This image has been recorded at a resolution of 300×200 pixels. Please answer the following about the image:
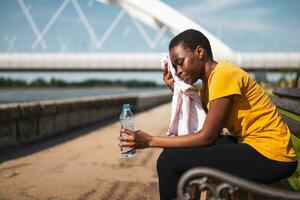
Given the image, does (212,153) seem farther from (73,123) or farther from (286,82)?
(286,82)

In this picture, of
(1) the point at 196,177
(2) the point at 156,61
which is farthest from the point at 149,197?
(2) the point at 156,61

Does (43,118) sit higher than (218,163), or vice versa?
(218,163)

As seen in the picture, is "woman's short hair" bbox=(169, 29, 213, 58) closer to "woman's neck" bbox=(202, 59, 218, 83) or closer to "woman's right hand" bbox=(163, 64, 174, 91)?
"woman's neck" bbox=(202, 59, 218, 83)

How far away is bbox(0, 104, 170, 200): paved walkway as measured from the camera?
4.11 metres

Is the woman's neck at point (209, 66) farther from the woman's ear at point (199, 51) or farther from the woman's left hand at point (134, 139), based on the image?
the woman's left hand at point (134, 139)

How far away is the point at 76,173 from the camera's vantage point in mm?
5059

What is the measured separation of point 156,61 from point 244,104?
56817mm

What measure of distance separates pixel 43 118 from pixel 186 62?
20.3ft

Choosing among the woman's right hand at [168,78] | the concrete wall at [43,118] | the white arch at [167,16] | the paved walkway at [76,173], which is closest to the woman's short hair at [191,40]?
the woman's right hand at [168,78]

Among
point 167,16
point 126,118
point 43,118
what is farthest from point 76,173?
point 167,16

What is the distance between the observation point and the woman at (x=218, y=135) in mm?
2113

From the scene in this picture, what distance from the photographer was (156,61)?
5884cm

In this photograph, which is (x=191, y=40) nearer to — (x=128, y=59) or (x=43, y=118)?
(x=43, y=118)

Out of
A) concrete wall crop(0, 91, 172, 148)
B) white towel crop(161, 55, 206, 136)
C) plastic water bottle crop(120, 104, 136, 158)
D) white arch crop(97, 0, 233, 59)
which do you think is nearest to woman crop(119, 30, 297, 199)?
white towel crop(161, 55, 206, 136)
